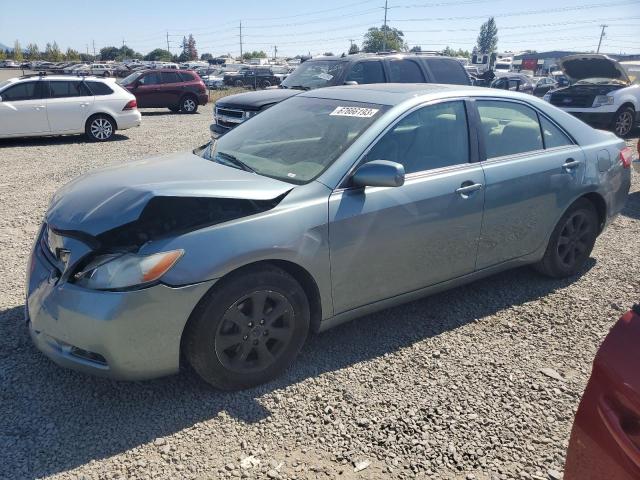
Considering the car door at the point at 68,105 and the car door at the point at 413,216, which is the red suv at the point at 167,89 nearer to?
the car door at the point at 68,105

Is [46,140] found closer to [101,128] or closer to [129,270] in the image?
[101,128]

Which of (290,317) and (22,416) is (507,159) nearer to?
(290,317)

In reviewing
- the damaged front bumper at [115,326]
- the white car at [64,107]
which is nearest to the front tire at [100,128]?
the white car at [64,107]

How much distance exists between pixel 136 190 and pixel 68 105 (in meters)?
10.5

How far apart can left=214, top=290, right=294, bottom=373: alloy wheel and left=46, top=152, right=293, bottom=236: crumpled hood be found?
58cm

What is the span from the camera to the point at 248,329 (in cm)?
289

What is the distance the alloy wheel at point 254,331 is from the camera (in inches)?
111

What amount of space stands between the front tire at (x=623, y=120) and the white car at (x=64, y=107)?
11419 millimetres

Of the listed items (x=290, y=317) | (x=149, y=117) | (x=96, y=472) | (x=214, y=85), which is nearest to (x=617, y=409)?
(x=290, y=317)

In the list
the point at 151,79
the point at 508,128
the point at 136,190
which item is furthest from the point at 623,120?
the point at 151,79

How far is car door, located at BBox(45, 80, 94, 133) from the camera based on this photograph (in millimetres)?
11797

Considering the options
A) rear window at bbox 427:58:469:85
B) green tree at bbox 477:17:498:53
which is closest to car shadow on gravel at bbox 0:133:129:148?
rear window at bbox 427:58:469:85

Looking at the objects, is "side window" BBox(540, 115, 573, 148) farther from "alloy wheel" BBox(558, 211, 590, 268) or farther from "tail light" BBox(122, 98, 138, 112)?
"tail light" BBox(122, 98, 138, 112)

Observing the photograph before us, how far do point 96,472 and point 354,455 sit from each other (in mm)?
1197
